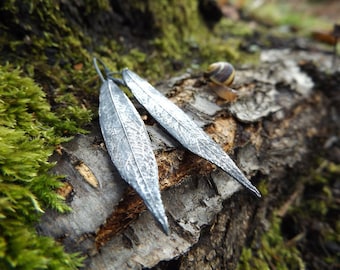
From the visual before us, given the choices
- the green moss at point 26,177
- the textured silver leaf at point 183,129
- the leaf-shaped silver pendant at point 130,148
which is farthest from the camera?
the textured silver leaf at point 183,129

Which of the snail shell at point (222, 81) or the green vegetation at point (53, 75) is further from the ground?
the green vegetation at point (53, 75)

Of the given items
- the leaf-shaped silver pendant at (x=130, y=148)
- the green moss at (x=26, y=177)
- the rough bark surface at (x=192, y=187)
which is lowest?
the rough bark surface at (x=192, y=187)

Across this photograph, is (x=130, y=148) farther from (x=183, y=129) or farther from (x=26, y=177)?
(x=26, y=177)

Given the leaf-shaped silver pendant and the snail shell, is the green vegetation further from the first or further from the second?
the snail shell

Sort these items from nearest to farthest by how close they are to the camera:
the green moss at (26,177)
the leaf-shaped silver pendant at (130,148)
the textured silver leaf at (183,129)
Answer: the green moss at (26,177) → the leaf-shaped silver pendant at (130,148) → the textured silver leaf at (183,129)

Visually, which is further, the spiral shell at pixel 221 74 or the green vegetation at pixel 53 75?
the spiral shell at pixel 221 74

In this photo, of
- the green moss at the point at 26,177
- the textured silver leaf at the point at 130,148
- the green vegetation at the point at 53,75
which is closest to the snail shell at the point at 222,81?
the green vegetation at the point at 53,75

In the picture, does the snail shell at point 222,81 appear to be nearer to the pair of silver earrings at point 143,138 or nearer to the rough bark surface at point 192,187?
the rough bark surface at point 192,187
